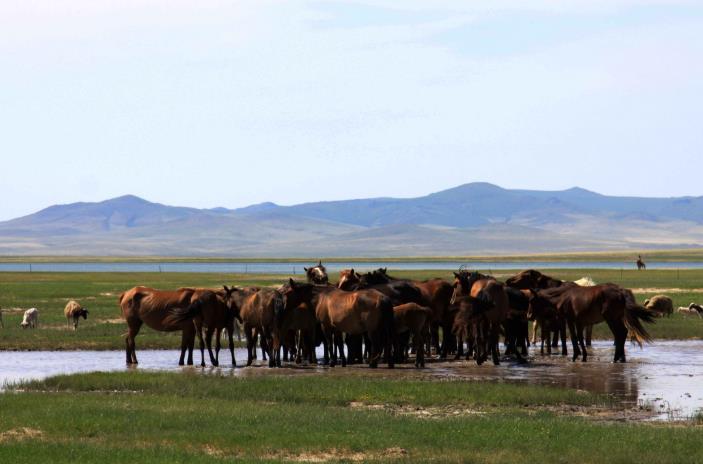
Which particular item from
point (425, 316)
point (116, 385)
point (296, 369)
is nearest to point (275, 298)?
point (296, 369)

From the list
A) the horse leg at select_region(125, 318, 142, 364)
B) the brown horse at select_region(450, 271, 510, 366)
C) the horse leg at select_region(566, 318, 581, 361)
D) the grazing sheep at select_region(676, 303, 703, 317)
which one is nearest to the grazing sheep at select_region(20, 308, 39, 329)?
the horse leg at select_region(125, 318, 142, 364)

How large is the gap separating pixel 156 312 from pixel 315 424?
1100 centimetres

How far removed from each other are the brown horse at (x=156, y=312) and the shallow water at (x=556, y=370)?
2.06ft

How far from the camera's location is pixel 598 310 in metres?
27.2

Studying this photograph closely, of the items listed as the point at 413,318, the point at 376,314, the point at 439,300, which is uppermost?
the point at 439,300

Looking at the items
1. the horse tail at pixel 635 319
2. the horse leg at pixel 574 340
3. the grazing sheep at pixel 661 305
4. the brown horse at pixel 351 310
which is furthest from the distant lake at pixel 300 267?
the brown horse at pixel 351 310

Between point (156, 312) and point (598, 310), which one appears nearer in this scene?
point (156, 312)

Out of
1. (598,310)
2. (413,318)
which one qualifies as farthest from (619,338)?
(413,318)

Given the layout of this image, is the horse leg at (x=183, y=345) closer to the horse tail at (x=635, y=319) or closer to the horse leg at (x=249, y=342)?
the horse leg at (x=249, y=342)

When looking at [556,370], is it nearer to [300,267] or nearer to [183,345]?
[183,345]

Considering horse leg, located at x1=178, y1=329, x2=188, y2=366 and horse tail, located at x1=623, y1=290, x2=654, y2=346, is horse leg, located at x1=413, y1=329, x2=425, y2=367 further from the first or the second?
horse leg, located at x1=178, y1=329, x2=188, y2=366

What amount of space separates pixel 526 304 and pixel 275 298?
675cm

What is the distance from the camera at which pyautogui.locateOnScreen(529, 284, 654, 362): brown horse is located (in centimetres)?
2708

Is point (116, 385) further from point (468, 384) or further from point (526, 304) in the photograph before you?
point (526, 304)
